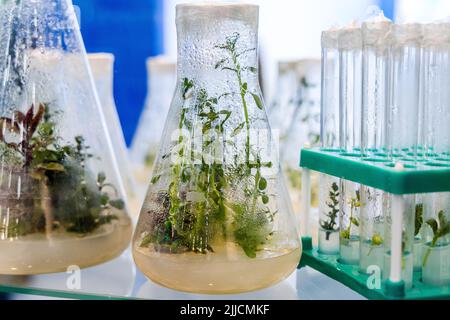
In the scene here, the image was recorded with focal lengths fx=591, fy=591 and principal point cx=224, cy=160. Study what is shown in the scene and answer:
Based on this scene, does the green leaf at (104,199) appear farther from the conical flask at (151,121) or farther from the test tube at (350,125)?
the conical flask at (151,121)

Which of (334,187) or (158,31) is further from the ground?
(158,31)

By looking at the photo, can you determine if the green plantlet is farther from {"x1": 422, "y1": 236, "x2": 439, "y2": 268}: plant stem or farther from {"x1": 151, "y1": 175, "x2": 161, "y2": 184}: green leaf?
{"x1": 151, "y1": 175, "x2": 161, "y2": 184}: green leaf

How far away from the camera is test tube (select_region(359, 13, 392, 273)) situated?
2.89ft

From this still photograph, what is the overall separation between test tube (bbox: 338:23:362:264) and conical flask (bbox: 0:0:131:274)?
0.37 meters

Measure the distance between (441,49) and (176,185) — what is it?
44 cm

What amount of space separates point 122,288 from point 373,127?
47 cm

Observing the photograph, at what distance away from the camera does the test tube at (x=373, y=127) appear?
880 millimetres

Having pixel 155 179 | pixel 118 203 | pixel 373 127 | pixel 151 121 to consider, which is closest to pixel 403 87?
pixel 373 127

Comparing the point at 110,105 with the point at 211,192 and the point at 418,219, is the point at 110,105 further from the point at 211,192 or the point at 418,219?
the point at 418,219

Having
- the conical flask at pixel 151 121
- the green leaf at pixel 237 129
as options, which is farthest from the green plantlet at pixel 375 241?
the conical flask at pixel 151 121

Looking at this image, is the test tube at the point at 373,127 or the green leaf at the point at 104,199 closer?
the test tube at the point at 373,127

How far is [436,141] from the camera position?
0.92 meters

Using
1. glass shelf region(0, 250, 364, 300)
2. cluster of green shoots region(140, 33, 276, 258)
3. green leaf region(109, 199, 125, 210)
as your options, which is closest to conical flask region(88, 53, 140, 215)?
green leaf region(109, 199, 125, 210)

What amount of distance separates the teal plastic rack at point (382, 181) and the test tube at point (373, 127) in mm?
28
